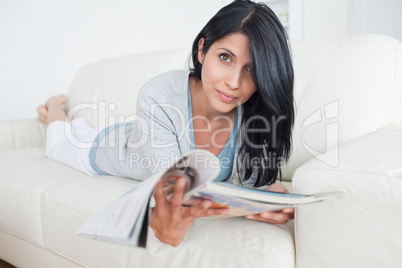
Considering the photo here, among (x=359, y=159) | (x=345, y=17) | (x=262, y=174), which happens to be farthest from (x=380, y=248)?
(x=345, y=17)

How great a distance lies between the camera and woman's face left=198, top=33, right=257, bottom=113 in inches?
33.2

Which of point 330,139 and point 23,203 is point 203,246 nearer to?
point 330,139

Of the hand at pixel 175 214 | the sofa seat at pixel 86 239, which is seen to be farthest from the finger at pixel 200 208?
the sofa seat at pixel 86 239

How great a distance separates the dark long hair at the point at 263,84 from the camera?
32.5 inches

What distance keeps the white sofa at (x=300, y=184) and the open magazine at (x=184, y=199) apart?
0.27 ft

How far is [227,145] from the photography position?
1.06m

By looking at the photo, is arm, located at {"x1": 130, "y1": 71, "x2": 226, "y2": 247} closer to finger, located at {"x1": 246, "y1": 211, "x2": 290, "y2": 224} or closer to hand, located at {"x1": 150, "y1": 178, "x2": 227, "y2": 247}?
hand, located at {"x1": 150, "y1": 178, "x2": 227, "y2": 247}

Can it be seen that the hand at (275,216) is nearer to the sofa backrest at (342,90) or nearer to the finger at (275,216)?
the finger at (275,216)

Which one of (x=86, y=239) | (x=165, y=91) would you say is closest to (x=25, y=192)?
(x=86, y=239)

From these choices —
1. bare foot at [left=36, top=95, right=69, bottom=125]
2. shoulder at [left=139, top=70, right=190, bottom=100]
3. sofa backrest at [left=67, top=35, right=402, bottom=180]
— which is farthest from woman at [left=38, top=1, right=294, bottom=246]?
bare foot at [left=36, top=95, right=69, bottom=125]

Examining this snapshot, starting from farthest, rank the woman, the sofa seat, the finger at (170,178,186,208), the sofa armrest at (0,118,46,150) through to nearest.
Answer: the sofa armrest at (0,118,46,150) < the woman < the sofa seat < the finger at (170,178,186,208)

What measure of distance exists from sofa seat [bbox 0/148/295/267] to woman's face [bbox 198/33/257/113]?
0.34 metres

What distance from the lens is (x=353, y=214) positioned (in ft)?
1.97

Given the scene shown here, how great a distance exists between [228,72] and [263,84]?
10 centimetres
